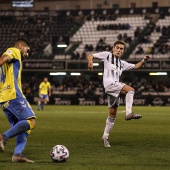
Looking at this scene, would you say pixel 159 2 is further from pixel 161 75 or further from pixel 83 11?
pixel 161 75

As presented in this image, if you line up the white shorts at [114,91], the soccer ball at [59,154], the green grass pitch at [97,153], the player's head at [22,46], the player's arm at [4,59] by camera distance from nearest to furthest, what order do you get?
1. the player's arm at [4,59]
2. the green grass pitch at [97,153]
3. the player's head at [22,46]
4. the soccer ball at [59,154]
5. the white shorts at [114,91]

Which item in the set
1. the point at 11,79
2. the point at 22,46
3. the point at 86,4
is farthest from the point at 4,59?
the point at 86,4

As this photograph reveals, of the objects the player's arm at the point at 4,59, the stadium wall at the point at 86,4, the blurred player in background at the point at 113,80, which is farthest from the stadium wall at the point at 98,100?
the player's arm at the point at 4,59

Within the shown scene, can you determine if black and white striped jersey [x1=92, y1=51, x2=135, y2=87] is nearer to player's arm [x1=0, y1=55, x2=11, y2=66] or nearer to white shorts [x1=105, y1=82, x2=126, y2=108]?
white shorts [x1=105, y1=82, x2=126, y2=108]

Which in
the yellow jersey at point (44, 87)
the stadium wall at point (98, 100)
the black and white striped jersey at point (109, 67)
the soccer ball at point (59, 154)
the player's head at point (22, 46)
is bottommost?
the stadium wall at point (98, 100)

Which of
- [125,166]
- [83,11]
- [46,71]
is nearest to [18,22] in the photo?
[83,11]

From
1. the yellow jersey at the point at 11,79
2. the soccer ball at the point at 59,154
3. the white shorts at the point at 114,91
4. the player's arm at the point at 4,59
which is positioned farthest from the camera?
the white shorts at the point at 114,91

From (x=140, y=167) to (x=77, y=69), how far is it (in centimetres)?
4295

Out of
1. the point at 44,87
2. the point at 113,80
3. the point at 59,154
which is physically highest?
the point at 113,80

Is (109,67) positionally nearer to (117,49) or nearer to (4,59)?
(117,49)

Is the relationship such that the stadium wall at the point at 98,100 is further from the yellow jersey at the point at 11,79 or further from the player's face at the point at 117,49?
the yellow jersey at the point at 11,79

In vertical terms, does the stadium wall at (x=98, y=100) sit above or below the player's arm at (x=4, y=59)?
below

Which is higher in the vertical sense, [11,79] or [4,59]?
[4,59]

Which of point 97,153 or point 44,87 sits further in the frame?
point 44,87
